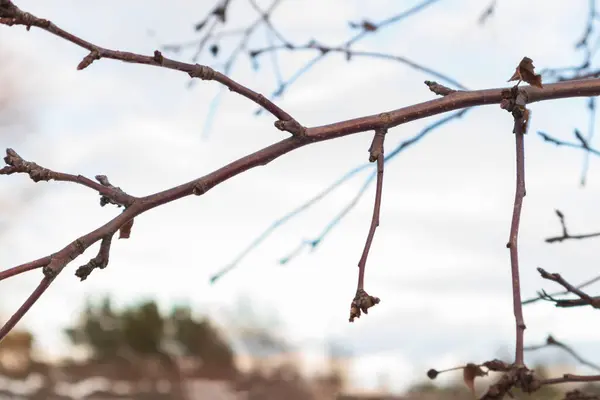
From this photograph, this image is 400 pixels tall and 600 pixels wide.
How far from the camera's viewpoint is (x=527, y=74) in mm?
513

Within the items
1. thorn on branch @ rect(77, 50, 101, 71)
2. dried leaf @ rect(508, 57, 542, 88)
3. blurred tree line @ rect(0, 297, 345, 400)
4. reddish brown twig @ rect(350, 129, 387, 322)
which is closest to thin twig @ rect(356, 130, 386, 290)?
reddish brown twig @ rect(350, 129, 387, 322)

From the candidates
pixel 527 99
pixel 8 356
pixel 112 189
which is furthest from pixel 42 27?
pixel 8 356

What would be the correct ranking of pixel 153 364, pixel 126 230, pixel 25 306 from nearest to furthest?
pixel 25 306 → pixel 126 230 → pixel 153 364

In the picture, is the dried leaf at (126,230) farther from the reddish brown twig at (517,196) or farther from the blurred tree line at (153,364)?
the blurred tree line at (153,364)

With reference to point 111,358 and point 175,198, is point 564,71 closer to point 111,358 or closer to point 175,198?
point 175,198

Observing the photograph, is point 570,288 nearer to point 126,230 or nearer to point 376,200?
point 376,200

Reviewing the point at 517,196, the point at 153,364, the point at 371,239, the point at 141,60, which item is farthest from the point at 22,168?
the point at 153,364

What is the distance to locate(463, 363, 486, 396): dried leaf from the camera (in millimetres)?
542

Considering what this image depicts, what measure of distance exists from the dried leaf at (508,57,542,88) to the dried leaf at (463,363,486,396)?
21cm

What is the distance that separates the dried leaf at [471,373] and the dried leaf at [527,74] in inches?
8.2

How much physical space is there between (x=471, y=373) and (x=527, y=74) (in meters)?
0.22

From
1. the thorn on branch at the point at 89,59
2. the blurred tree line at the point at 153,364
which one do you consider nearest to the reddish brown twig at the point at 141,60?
the thorn on branch at the point at 89,59

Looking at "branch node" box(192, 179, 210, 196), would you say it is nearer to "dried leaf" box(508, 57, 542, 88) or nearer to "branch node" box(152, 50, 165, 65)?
"branch node" box(152, 50, 165, 65)

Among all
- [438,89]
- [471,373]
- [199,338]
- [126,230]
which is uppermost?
[199,338]
